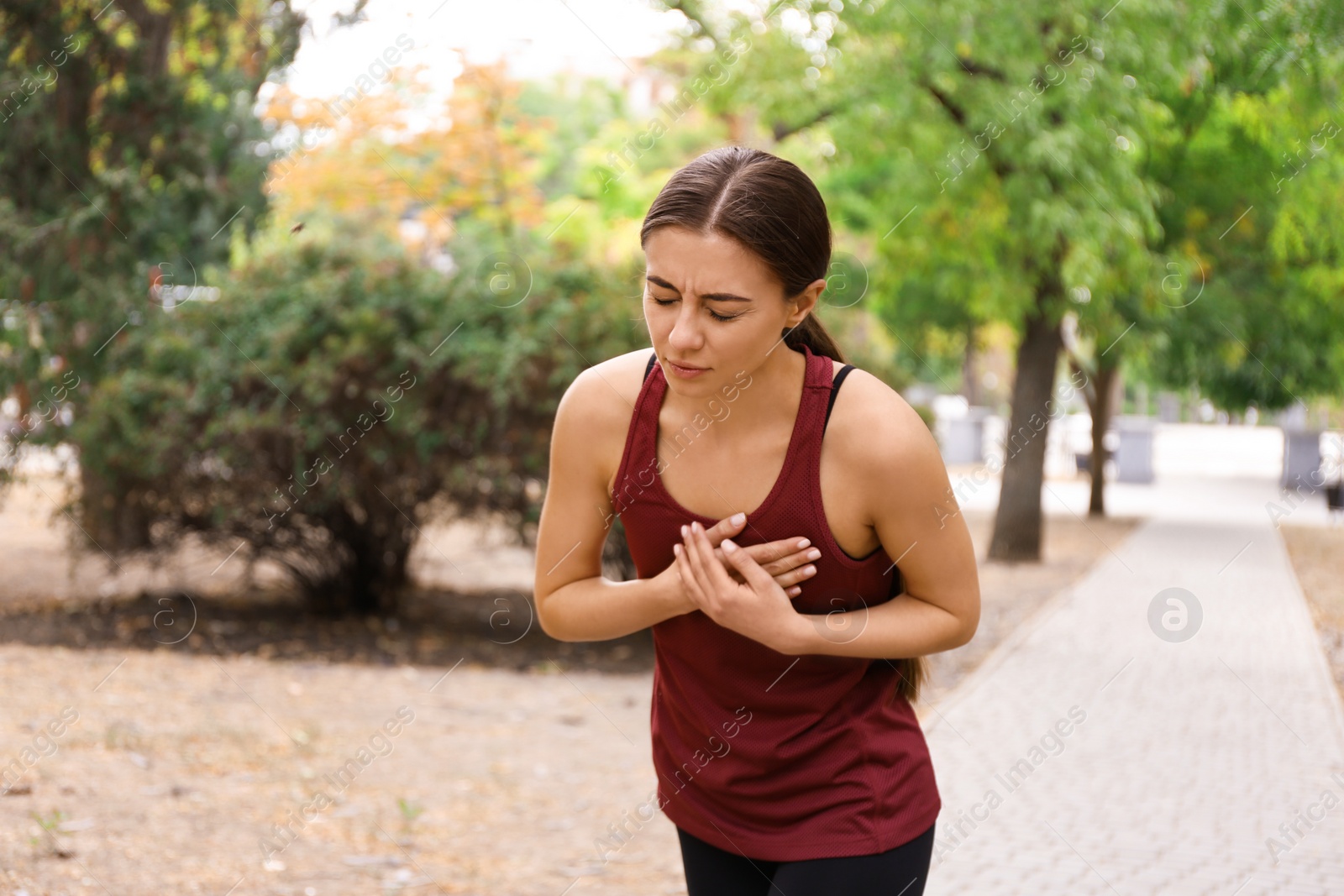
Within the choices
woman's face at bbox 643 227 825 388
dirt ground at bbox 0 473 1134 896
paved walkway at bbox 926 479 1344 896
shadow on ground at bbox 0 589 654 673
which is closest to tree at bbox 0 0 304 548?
shadow on ground at bbox 0 589 654 673

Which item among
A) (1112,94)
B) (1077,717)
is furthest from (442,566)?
(1112,94)

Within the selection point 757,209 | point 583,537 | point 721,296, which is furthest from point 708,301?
point 583,537

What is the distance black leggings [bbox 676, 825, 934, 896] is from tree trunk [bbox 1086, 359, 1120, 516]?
20.0 meters

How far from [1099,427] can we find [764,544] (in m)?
21.2

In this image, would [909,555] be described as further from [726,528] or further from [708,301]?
[708,301]

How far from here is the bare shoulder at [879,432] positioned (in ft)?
6.36

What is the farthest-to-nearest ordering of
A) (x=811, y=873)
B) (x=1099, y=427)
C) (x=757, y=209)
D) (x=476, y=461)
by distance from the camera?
(x=1099, y=427)
(x=476, y=461)
(x=811, y=873)
(x=757, y=209)

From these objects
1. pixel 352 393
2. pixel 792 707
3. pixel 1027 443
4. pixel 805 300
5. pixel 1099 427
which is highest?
pixel 805 300

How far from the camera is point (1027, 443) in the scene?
14.9 metres

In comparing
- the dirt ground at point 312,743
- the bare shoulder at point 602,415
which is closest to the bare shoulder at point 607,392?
the bare shoulder at point 602,415

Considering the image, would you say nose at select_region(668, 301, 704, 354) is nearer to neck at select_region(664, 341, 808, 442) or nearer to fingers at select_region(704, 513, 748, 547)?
neck at select_region(664, 341, 808, 442)

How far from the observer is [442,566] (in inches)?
474

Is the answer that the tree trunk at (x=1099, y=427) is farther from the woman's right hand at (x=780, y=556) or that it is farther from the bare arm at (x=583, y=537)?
the woman's right hand at (x=780, y=556)

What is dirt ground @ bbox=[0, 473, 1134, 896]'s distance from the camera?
499 centimetres
